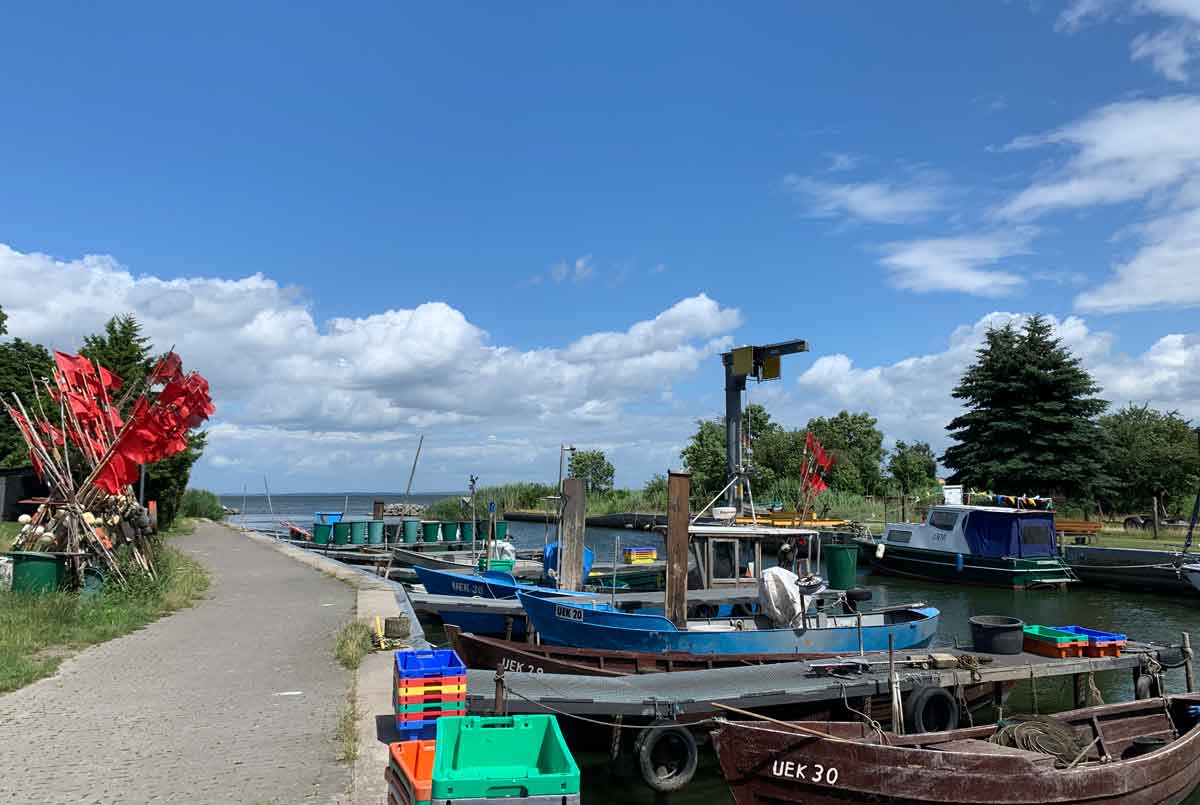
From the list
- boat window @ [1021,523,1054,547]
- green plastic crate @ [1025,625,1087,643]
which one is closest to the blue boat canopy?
boat window @ [1021,523,1054,547]

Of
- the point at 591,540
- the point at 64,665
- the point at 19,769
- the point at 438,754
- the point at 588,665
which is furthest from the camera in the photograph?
the point at 591,540

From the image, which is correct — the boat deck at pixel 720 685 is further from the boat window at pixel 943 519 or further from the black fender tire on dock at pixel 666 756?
the boat window at pixel 943 519

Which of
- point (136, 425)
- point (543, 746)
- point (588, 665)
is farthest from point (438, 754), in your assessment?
point (136, 425)

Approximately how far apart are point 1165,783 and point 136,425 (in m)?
17.8

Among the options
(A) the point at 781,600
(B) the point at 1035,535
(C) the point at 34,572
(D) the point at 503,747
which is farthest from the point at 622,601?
(B) the point at 1035,535

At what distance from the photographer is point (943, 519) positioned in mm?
34906

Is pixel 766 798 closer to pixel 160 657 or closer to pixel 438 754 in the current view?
pixel 438 754

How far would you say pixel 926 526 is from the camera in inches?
1405

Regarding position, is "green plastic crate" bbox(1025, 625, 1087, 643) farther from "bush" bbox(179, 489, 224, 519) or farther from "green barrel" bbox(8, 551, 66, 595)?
"bush" bbox(179, 489, 224, 519)

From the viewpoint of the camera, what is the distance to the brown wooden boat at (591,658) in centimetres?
1263

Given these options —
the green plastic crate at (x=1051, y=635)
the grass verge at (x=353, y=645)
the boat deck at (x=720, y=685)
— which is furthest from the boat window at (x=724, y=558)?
the grass verge at (x=353, y=645)

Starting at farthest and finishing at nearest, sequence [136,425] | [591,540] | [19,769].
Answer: [591,540] < [136,425] < [19,769]

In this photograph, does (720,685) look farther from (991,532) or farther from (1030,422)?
(1030,422)

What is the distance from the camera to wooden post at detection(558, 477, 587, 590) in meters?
19.2
